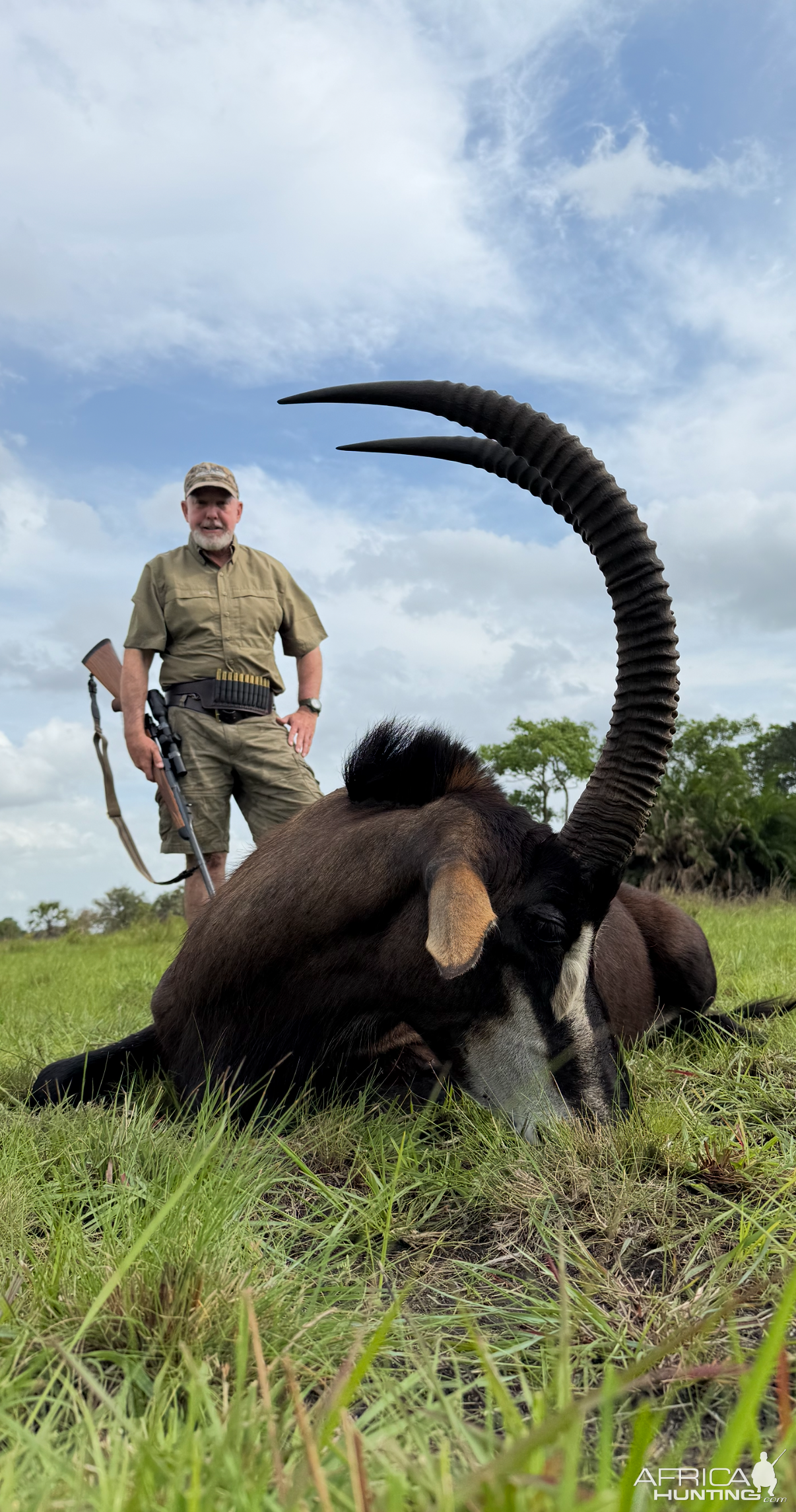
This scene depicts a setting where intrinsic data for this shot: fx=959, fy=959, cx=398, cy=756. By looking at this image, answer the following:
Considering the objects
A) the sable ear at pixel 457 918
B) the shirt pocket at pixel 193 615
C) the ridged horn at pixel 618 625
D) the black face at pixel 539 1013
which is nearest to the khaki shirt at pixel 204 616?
the shirt pocket at pixel 193 615

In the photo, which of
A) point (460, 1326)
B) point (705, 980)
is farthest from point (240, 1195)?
point (705, 980)

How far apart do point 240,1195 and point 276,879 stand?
1.27 meters

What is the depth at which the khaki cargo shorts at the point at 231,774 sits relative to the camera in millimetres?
6348

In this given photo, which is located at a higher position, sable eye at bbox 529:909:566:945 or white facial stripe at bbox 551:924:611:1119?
sable eye at bbox 529:909:566:945

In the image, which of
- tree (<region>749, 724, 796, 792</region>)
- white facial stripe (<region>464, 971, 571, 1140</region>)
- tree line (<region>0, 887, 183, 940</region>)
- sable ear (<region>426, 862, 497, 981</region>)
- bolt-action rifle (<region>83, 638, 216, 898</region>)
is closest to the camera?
sable ear (<region>426, 862, 497, 981</region>)

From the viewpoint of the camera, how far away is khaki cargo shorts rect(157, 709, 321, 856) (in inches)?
250

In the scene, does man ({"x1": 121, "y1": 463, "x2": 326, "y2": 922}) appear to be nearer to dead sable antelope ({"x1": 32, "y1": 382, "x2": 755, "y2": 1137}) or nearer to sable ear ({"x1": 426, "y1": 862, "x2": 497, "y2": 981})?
dead sable antelope ({"x1": 32, "y1": 382, "x2": 755, "y2": 1137})

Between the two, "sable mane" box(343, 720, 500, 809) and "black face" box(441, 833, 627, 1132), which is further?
"sable mane" box(343, 720, 500, 809)

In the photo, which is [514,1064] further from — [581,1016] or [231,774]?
[231,774]

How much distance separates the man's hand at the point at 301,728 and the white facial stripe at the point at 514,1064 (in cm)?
401

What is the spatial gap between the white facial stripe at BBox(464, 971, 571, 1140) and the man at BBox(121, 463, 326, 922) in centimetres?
372

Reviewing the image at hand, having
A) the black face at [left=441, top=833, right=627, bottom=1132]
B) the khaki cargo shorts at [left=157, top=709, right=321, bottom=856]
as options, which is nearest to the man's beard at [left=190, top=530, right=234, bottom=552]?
the khaki cargo shorts at [left=157, top=709, right=321, bottom=856]

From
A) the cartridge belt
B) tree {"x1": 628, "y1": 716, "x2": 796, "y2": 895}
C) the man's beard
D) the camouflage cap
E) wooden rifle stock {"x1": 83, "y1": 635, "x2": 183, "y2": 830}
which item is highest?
the camouflage cap

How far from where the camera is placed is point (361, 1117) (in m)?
2.97
